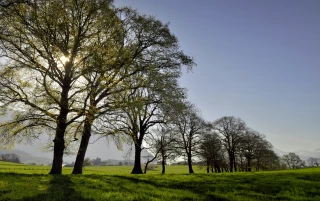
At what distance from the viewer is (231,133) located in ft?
223

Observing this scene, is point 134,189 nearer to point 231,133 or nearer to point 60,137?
point 60,137

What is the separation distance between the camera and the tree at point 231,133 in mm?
66375

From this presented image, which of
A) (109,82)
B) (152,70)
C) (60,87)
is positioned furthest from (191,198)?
(60,87)

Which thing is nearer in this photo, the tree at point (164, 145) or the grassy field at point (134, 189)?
the grassy field at point (134, 189)

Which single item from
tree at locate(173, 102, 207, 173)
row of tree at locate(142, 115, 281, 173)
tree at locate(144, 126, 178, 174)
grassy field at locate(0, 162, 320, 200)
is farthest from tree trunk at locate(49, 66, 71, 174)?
tree at locate(173, 102, 207, 173)

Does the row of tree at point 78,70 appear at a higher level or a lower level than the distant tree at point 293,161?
higher

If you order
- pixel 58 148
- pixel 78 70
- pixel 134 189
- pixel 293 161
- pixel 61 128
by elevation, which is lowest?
pixel 293 161

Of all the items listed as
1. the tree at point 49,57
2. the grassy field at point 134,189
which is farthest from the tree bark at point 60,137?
the grassy field at point 134,189

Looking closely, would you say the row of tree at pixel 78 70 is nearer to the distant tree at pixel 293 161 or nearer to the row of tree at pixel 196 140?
the row of tree at pixel 196 140

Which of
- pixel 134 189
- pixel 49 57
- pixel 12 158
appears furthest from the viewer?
pixel 12 158

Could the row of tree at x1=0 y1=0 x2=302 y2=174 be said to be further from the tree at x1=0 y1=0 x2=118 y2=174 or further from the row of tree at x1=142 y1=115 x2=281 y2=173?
the row of tree at x1=142 y1=115 x2=281 y2=173

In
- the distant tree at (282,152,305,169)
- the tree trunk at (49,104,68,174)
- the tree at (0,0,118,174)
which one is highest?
the tree at (0,0,118,174)

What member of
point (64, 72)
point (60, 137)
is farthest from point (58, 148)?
point (64, 72)

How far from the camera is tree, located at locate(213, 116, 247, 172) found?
66375 millimetres
